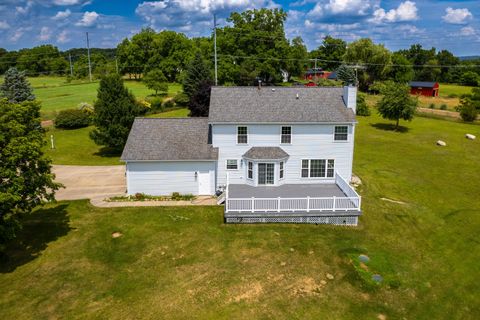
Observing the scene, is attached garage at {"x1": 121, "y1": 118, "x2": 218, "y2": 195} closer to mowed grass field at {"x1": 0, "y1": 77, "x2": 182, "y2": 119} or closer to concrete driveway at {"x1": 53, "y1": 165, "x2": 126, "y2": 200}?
concrete driveway at {"x1": 53, "y1": 165, "x2": 126, "y2": 200}

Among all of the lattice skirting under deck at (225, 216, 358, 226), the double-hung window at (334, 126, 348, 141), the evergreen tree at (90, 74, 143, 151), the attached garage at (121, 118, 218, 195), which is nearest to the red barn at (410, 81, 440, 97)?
the double-hung window at (334, 126, 348, 141)

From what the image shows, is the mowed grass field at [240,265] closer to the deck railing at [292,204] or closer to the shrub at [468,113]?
the deck railing at [292,204]

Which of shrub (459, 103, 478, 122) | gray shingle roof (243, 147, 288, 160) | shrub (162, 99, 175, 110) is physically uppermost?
shrub (162, 99, 175, 110)

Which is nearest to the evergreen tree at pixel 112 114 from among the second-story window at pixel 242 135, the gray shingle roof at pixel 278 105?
the gray shingle roof at pixel 278 105

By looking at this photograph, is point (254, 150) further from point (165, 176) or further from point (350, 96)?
point (350, 96)

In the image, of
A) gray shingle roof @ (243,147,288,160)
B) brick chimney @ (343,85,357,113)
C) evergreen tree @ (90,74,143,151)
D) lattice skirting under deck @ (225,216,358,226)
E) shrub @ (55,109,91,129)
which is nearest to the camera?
lattice skirting under deck @ (225,216,358,226)

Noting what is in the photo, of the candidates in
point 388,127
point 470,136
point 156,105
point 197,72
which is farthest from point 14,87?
point 470,136

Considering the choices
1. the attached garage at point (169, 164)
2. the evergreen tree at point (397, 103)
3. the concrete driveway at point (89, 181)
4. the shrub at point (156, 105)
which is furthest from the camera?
the shrub at point (156, 105)
